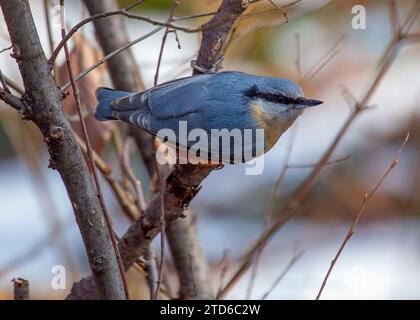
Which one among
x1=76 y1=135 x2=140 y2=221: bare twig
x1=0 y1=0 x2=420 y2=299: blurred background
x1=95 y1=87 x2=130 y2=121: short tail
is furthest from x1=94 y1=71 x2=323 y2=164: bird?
x1=0 y1=0 x2=420 y2=299: blurred background

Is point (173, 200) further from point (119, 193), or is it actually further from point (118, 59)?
point (118, 59)

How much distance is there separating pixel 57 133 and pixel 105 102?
52 centimetres

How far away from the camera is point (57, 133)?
1210 mm

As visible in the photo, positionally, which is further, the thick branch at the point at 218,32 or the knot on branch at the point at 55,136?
the thick branch at the point at 218,32

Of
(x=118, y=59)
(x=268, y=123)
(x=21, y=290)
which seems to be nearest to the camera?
(x=21, y=290)

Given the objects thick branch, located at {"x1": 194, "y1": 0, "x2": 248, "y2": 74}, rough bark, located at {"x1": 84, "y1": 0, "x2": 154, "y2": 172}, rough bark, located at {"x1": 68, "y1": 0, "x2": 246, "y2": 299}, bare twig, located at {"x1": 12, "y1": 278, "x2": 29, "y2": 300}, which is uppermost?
rough bark, located at {"x1": 84, "y1": 0, "x2": 154, "y2": 172}

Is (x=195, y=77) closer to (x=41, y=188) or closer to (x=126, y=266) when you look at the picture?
(x=126, y=266)

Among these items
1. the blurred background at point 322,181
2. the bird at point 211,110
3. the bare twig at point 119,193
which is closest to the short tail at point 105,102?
the bird at point 211,110

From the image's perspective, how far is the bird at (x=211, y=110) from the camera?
1636mm

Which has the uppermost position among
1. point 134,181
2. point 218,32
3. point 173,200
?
point 218,32

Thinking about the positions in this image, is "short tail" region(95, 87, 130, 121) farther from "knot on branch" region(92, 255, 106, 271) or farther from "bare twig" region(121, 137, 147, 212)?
"knot on branch" region(92, 255, 106, 271)

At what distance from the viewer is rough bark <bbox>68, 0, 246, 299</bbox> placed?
1.53 m

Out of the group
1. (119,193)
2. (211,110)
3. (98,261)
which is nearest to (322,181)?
(119,193)

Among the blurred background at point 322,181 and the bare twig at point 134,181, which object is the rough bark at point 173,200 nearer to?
the bare twig at point 134,181
